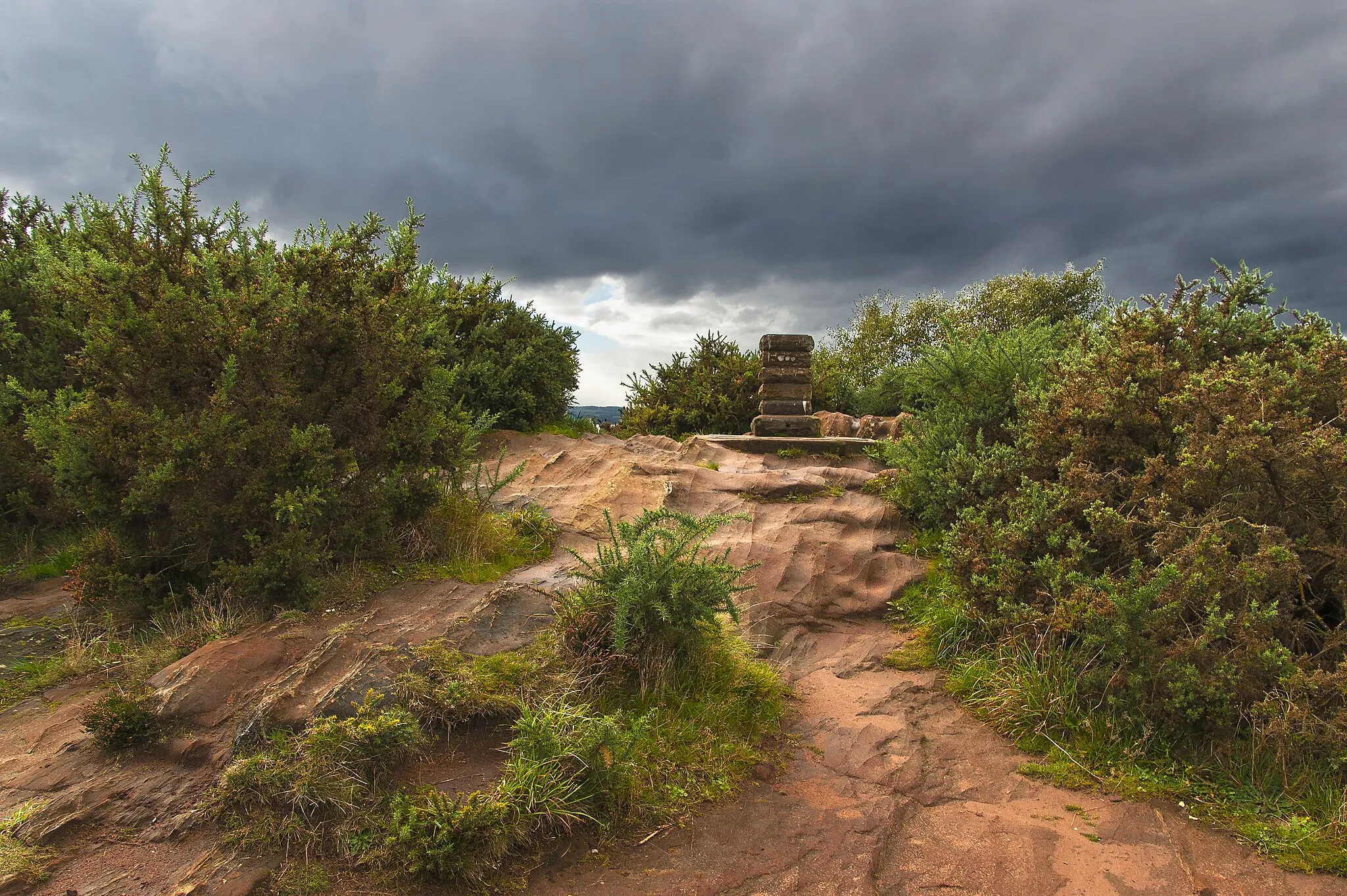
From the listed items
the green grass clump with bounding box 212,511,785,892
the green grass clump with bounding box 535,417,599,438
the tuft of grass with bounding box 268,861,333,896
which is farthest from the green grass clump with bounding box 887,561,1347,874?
the green grass clump with bounding box 535,417,599,438

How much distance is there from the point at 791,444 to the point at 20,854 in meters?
9.78

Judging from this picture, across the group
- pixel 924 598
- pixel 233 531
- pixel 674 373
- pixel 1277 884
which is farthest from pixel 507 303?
pixel 1277 884

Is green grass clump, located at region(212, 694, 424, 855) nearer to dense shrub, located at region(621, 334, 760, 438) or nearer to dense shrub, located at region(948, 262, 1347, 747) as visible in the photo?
dense shrub, located at region(948, 262, 1347, 747)

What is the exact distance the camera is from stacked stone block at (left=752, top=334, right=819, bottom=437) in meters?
13.8

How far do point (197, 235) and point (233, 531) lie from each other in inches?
104

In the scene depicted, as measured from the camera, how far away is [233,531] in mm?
5344

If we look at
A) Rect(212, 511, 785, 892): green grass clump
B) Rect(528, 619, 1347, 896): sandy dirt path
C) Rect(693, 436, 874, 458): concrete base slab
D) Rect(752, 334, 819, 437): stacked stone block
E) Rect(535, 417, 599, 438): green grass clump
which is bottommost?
Rect(528, 619, 1347, 896): sandy dirt path

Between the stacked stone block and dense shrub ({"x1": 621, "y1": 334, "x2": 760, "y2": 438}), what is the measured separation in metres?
0.93

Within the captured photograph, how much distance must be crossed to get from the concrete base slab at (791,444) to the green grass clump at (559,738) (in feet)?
20.6

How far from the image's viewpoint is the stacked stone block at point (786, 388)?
45.1 ft

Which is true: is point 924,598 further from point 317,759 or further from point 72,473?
point 72,473

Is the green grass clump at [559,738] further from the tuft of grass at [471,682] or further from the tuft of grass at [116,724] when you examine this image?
the tuft of grass at [116,724]

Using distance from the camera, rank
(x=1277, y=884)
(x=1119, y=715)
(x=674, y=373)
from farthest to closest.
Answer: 1. (x=674, y=373)
2. (x=1119, y=715)
3. (x=1277, y=884)

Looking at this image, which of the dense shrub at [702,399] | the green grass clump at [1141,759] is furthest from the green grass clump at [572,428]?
the green grass clump at [1141,759]
